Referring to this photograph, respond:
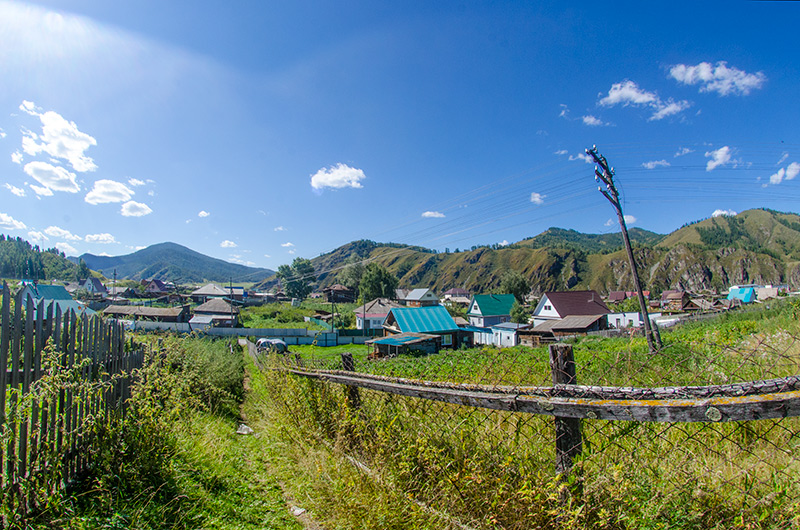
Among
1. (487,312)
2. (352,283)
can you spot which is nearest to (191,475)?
(487,312)

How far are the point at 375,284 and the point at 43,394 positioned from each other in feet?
236

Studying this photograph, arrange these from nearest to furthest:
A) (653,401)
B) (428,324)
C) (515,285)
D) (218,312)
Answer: (653,401) < (428,324) < (218,312) < (515,285)

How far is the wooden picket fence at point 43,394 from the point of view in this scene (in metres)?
2.41

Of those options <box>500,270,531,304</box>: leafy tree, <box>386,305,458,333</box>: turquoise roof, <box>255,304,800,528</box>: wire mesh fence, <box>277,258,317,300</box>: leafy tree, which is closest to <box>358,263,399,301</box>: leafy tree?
<box>277,258,317,300</box>: leafy tree

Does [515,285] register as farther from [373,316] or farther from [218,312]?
[218,312]

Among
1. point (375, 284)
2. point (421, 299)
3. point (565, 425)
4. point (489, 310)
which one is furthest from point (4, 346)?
point (421, 299)

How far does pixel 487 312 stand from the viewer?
2063 inches

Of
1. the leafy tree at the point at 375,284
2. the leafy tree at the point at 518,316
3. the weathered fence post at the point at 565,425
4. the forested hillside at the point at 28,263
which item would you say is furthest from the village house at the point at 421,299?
the forested hillside at the point at 28,263

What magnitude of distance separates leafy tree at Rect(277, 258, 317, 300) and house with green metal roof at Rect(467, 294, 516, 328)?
46028 millimetres

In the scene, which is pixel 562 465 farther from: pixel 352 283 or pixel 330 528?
pixel 352 283

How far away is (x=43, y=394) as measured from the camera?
2436mm

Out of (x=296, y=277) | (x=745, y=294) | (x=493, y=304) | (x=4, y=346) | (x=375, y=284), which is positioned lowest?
(x=745, y=294)

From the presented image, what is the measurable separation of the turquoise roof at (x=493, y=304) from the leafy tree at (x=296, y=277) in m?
46.7

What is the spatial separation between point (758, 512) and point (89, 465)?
476cm
